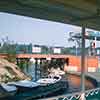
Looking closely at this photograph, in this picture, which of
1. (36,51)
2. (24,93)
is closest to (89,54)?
(36,51)

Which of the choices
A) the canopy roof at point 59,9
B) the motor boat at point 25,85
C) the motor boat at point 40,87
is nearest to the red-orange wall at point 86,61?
the motor boat at point 40,87

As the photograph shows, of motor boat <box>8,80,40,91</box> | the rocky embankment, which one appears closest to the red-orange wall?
motor boat <box>8,80,40,91</box>

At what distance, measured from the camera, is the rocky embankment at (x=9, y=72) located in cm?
412

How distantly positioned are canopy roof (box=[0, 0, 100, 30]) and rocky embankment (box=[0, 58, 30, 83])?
79 centimetres

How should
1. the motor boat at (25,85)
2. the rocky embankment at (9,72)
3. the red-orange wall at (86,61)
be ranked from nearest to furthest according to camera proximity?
the rocky embankment at (9,72), the motor boat at (25,85), the red-orange wall at (86,61)

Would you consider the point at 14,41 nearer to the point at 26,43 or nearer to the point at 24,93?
the point at 26,43

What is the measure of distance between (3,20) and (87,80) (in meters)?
2.78

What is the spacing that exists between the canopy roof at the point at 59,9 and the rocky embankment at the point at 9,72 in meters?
0.79

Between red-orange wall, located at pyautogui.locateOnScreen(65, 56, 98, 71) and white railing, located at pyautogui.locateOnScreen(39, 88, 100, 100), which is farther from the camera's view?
red-orange wall, located at pyautogui.locateOnScreen(65, 56, 98, 71)

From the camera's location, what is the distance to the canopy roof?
417 cm

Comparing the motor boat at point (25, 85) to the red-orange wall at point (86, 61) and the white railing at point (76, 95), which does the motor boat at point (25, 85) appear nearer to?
the white railing at point (76, 95)

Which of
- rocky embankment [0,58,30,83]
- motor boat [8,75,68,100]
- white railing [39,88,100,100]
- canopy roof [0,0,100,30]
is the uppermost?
canopy roof [0,0,100,30]

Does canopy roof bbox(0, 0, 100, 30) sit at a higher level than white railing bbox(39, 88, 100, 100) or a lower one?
higher

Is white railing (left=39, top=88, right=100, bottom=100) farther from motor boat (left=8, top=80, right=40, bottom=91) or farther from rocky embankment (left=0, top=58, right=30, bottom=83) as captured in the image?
rocky embankment (left=0, top=58, right=30, bottom=83)
